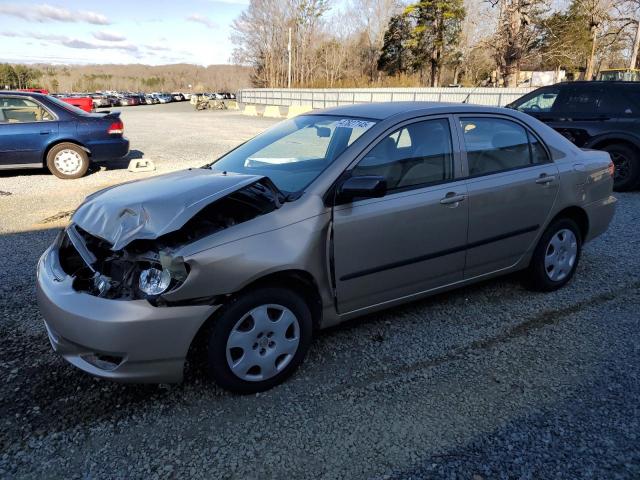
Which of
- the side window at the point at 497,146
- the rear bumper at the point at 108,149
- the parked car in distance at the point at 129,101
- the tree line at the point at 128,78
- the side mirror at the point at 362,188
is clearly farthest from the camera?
the tree line at the point at 128,78

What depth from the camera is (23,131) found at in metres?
8.92

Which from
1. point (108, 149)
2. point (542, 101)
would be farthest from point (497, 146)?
point (108, 149)

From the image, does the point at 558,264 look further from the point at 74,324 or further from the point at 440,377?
the point at 74,324

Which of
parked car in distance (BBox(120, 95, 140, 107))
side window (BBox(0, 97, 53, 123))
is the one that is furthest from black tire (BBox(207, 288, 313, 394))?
parked car in distance (BBox(120, 95, 140, 107))

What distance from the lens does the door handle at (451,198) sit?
3.34 meters

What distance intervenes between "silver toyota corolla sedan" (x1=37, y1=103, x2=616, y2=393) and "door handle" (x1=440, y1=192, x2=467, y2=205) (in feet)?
0.04

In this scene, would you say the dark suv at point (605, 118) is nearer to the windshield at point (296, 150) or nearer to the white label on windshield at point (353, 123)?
the windshield at point (296, 150)

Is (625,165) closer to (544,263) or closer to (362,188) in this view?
(544,263)

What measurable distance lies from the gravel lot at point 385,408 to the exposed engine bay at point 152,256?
692 millimetres

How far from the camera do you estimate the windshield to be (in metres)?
3.23

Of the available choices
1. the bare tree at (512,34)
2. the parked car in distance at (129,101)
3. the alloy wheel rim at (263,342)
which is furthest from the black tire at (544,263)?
the parked car in distance at (129,101)

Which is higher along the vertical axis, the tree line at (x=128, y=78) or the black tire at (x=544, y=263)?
the tree line at (x=128, y=78)

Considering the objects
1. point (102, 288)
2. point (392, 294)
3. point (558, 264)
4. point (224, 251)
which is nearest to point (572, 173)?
point (558, 264)

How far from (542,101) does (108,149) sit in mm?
8368
